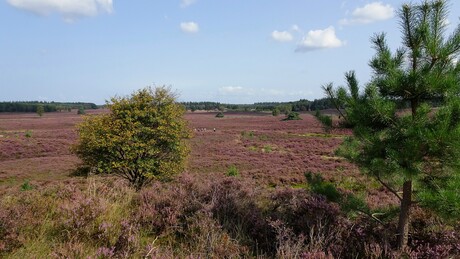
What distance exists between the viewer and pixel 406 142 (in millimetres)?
4145

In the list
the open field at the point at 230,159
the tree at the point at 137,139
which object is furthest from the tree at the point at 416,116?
the open field at the point at 230,159

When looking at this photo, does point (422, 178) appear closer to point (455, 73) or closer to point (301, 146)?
point (455, 73)

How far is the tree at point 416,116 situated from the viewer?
4.04m

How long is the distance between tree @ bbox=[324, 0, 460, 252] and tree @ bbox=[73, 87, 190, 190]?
394 inches

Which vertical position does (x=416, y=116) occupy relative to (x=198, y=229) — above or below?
above

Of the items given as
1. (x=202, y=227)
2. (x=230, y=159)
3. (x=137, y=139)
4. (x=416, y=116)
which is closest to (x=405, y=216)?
(x=416, y=116)

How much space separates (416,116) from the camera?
428 centimetres

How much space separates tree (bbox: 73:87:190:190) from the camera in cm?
1302

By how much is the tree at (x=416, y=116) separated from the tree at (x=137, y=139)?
32.8 feet

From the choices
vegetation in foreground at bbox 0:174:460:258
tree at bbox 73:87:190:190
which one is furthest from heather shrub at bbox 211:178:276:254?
tree at bbox 73:87:190:190

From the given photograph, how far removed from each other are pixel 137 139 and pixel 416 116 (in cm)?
1092

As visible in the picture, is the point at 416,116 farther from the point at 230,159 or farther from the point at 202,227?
Result: the point at 230,159

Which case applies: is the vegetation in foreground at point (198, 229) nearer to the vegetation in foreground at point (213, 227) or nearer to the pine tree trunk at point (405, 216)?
the vegetation in foreground at point (213, 227)

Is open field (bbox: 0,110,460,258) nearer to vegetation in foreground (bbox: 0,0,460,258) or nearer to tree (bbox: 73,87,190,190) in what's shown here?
vegetation in foreground (bbox: 0,0,460,258)
